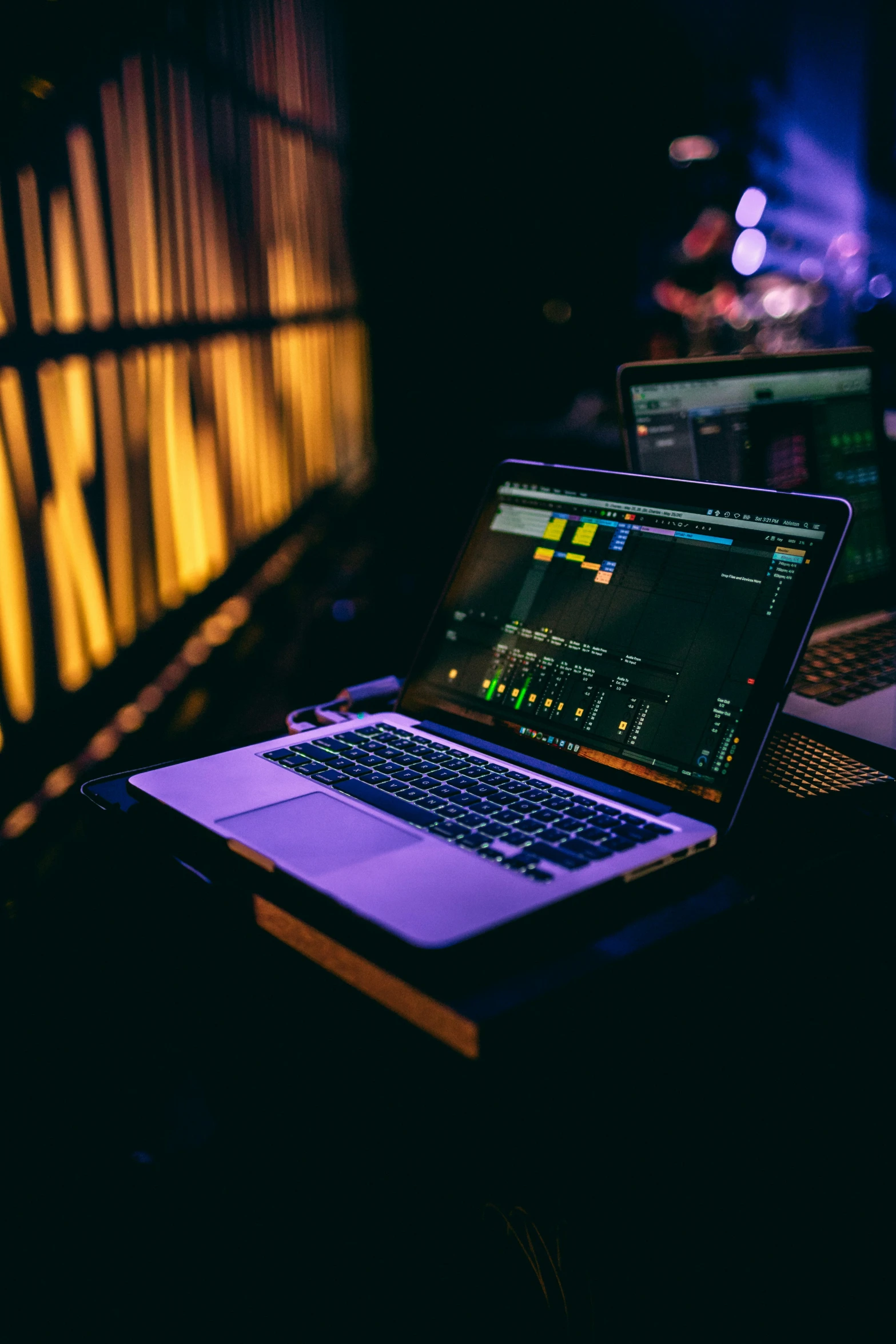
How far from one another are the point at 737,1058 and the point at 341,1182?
1.26 ft

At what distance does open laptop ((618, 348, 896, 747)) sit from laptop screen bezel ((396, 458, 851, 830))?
21cm

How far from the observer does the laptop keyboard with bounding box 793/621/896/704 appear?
1.06 m

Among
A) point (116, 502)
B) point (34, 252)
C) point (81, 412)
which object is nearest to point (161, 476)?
point (116, 502)

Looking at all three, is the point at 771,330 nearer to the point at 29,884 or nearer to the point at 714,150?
the point at 714,150

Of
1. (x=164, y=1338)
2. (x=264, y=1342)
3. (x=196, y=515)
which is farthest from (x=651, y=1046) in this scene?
(x=196, y=515)

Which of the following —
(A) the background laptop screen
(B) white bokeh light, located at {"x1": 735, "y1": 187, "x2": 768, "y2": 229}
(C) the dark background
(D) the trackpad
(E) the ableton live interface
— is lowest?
(C) the dark background

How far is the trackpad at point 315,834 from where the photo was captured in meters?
0.68

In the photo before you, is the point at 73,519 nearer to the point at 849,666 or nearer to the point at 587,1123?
the point at 849,666

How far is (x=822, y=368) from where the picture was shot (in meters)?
1.24

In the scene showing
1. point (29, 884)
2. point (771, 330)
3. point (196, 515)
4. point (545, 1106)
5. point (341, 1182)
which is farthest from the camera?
point (771, 330)

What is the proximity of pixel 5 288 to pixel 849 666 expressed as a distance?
1998 mm

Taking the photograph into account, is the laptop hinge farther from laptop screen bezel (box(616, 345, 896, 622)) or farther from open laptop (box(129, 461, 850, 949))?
laptop screen bezel (box(616, 345, 896, 622))

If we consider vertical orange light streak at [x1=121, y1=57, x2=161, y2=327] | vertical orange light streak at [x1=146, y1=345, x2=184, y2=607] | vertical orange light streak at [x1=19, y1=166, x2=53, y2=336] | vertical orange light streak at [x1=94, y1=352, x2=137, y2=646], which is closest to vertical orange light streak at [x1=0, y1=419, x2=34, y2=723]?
vertical orange light streak at [x1=19, y1=166, x2=53, y2=336]

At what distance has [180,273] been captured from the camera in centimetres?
336
